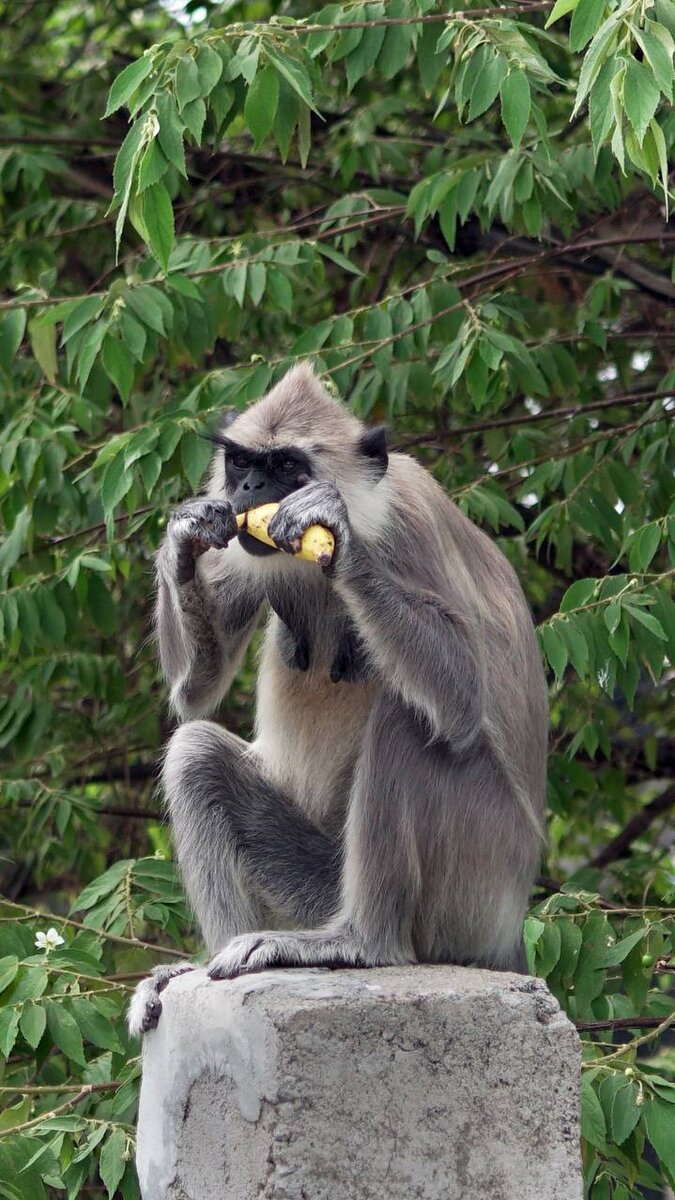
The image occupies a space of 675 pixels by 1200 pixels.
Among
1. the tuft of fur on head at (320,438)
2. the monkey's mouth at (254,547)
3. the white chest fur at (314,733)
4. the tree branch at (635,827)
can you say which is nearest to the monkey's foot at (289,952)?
the white chest fur at (314,733)

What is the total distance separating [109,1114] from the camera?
434 cm

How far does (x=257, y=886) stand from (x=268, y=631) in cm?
66

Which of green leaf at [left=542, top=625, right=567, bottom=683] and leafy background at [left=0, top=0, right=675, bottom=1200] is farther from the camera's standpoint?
green leaf at [left=542, top=625, right=567, bottom=683]

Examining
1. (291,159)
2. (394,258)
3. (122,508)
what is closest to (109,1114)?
(122,508)

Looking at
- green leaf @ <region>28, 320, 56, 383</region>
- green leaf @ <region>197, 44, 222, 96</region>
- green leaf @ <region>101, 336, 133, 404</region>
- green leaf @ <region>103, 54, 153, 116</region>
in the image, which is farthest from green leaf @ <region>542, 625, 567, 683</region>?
green leaf @ <region>28, 320, 56, 383</region>

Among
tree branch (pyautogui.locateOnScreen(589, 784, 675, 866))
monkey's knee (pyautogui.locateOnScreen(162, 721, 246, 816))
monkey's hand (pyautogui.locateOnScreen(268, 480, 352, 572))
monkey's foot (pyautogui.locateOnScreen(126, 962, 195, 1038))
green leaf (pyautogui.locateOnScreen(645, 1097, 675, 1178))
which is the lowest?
tree branch (pyautogui.locateOnScreen(589, 784, 675, 866))

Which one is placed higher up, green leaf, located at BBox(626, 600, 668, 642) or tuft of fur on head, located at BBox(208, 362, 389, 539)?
tuft of fur on head, located at BBox(208, 362, 389, 539)

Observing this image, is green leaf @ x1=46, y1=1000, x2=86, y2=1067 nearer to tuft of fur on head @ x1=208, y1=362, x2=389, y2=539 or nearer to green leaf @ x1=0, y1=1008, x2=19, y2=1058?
green leaf @ x1=0, y1=1008, x2=19, y2=1058

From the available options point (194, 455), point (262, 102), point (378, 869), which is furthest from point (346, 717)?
point (262, 102)

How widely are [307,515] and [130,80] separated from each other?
3.95 ft

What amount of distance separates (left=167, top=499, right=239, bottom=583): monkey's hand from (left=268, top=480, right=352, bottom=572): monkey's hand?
204 millimetres

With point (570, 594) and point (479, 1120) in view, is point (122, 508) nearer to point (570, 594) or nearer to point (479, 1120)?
point (570, 594)

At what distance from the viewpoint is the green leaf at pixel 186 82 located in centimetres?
388

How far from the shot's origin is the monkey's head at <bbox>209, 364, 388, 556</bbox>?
3.80 meters
